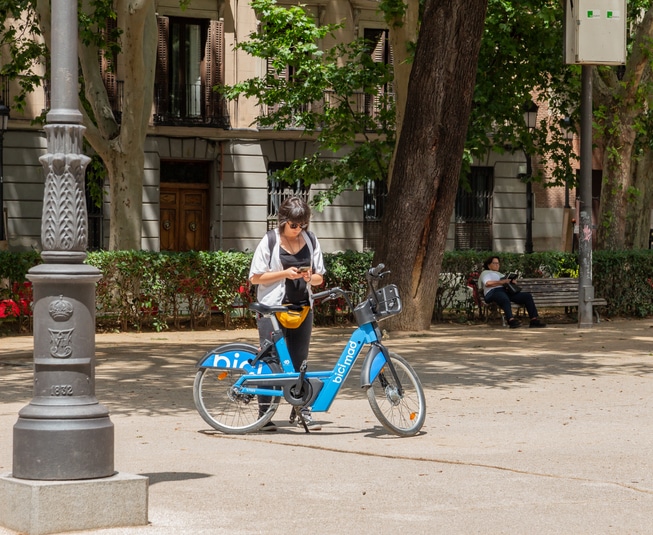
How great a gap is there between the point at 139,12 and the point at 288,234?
12293 millimetres

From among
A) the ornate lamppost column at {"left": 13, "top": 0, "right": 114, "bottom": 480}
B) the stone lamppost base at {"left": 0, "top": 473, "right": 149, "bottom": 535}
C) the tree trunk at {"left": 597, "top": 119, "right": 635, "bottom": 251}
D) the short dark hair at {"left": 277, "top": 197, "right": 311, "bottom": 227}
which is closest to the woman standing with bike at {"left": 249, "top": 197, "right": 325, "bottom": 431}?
the short dark hair at {"left": 277, "top": 197, "right": 311, "bottom": 227}

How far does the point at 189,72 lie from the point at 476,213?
919cm

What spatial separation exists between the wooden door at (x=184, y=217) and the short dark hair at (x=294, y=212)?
2520cm

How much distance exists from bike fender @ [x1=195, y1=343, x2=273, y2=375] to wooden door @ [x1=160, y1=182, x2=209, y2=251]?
82.6ft

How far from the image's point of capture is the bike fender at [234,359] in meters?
9.53

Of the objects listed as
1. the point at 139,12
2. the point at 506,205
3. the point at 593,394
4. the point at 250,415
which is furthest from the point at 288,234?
the point at 506,205

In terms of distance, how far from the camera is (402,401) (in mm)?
9445

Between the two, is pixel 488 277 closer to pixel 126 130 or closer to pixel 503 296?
pixel 503 296

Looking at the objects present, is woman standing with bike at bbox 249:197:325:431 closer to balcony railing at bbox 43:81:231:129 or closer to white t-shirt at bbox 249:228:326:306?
white t-shirt at bbox 249:228:326:306

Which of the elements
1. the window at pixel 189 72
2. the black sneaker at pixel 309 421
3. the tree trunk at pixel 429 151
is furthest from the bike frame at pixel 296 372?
the window at pixel 189 72

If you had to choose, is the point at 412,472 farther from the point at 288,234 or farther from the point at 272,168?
the point at 272,168

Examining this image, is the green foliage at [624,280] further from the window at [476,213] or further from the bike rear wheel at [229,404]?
the bike rear wheel at [229,404]

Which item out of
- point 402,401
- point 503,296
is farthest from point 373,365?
point 503,296

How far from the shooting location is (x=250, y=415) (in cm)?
957
